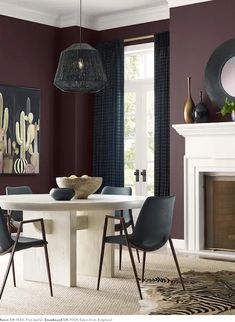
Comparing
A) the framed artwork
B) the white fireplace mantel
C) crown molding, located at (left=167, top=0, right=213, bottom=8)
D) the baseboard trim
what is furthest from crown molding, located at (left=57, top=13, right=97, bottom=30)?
the baseboard trim

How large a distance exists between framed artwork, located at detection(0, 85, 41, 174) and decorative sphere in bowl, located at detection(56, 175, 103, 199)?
247 cm

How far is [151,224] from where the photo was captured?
344 cm

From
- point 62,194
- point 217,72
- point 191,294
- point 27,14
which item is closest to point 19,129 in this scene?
point 27,14

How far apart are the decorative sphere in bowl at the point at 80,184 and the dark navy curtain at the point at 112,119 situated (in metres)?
2.82

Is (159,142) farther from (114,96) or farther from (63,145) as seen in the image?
(63,145)

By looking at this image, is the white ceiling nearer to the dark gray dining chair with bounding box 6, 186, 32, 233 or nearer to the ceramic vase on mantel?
the ceramic vase on mantel

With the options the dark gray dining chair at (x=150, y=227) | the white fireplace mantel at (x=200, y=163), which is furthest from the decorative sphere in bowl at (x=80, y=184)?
the white fireplace mantel at (x=200, y=163)

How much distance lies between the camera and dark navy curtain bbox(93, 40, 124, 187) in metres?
6.95

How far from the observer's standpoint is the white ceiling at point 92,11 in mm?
6387

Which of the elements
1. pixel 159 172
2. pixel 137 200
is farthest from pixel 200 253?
pixel 137 200

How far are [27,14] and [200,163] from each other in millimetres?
3026

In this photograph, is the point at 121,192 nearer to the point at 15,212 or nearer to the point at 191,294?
the point at 15,212

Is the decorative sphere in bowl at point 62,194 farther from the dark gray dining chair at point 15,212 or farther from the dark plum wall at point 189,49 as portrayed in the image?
the dark plum wall at point 189,49
